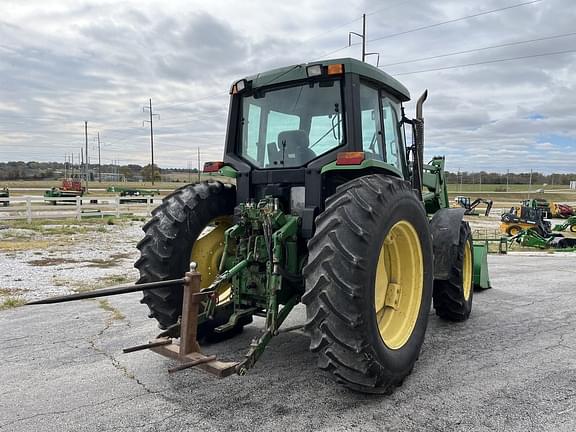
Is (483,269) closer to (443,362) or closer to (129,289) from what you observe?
(443,362)

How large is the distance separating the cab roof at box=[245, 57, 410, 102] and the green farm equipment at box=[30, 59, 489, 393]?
15 mm

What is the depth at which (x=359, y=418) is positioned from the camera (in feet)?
10.7

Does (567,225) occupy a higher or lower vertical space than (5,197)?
lower

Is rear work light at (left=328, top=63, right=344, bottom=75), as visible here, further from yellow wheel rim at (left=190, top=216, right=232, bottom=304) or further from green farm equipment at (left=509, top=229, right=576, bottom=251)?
green farm equipment at (left=509, top=229, right=576, bottom=251)

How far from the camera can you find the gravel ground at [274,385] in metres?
3.23

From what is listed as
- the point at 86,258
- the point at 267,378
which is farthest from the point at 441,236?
the point at 86,258

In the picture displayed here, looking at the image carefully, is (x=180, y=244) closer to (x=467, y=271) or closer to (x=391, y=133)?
(x=391, y=133)

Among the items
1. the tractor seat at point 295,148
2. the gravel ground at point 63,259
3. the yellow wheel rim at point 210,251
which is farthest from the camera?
the gravel ground at point 63,259

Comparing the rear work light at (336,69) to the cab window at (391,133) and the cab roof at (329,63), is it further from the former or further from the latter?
the cab window at (391,133)

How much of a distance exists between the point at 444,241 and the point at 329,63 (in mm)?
2659

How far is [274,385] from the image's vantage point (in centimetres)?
382

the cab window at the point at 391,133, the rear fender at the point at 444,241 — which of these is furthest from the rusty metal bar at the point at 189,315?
the rear fender at the point at 444,241

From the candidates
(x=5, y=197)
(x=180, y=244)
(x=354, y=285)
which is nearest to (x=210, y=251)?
(x=180, y=244)

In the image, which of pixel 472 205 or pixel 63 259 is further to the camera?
pixel 472 205
